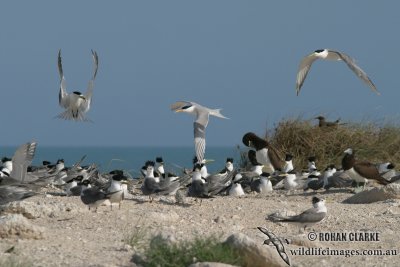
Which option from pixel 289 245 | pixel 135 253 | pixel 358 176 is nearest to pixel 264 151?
pixel 358 176

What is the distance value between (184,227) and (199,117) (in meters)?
5.14

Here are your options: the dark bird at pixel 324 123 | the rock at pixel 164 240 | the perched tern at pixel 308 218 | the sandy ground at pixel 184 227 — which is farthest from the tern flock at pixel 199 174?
the rock at pixel 164 240

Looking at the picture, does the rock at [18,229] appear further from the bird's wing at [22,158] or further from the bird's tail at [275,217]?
the bird's wing at [22,158]

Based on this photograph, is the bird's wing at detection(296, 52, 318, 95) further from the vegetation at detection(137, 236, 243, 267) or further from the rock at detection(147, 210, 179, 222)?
the vegetation at detection(137, 236, 243, 267)

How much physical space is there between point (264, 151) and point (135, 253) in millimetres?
9756

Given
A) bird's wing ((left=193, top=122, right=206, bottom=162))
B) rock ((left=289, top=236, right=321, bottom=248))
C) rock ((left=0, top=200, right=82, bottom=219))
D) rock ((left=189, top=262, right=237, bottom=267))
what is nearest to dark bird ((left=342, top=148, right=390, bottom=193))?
bird's wing ((left=193, top=122, right=206, bottom=162))

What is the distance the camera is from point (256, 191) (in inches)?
595

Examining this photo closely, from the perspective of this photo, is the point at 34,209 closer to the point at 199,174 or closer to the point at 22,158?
the point at 22,158

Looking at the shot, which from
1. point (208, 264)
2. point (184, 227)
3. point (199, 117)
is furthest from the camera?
point (199, 117)

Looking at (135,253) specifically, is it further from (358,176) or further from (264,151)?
(264,151)

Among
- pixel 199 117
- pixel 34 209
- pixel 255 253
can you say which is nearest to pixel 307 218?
pixel 255 253

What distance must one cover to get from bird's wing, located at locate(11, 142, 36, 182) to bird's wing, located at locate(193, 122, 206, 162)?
9.06ft

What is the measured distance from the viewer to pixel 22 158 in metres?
13.0

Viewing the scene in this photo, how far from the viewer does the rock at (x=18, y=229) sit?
849 centimetres
